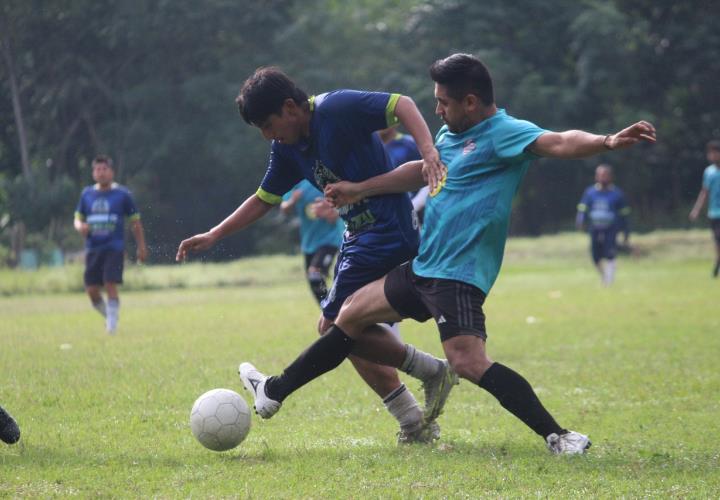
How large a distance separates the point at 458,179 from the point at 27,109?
33442 millimetres

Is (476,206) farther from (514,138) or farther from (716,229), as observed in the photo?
(716,229)

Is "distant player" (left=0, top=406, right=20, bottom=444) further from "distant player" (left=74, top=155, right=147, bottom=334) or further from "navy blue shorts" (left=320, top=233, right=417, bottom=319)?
"distant player" (left=74, top=155, right=147, bottom=334)

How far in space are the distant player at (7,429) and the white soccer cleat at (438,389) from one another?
201 cm

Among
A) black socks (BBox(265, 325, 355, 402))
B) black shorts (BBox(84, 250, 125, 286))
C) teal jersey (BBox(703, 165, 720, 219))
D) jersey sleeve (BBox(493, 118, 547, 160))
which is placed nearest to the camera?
jersey sleeve (BBox(493, 118, 547, 160))

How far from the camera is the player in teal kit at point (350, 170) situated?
206 inches

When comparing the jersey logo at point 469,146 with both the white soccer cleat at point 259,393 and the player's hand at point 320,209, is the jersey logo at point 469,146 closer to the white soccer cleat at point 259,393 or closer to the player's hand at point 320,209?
the white soccer cleat at point 259,393

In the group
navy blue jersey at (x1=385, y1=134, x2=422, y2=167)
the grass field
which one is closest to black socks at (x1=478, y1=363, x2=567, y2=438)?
the grass field

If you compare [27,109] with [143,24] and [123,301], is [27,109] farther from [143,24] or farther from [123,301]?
[123,301]

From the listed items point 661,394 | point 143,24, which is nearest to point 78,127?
point 143,24

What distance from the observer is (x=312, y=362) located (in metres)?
5.43

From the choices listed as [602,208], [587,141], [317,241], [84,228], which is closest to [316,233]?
[317,241]

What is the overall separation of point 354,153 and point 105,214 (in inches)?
314

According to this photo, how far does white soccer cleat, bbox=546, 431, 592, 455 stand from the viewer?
502 cm

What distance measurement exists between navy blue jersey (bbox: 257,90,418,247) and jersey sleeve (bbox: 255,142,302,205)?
0.12 feet
